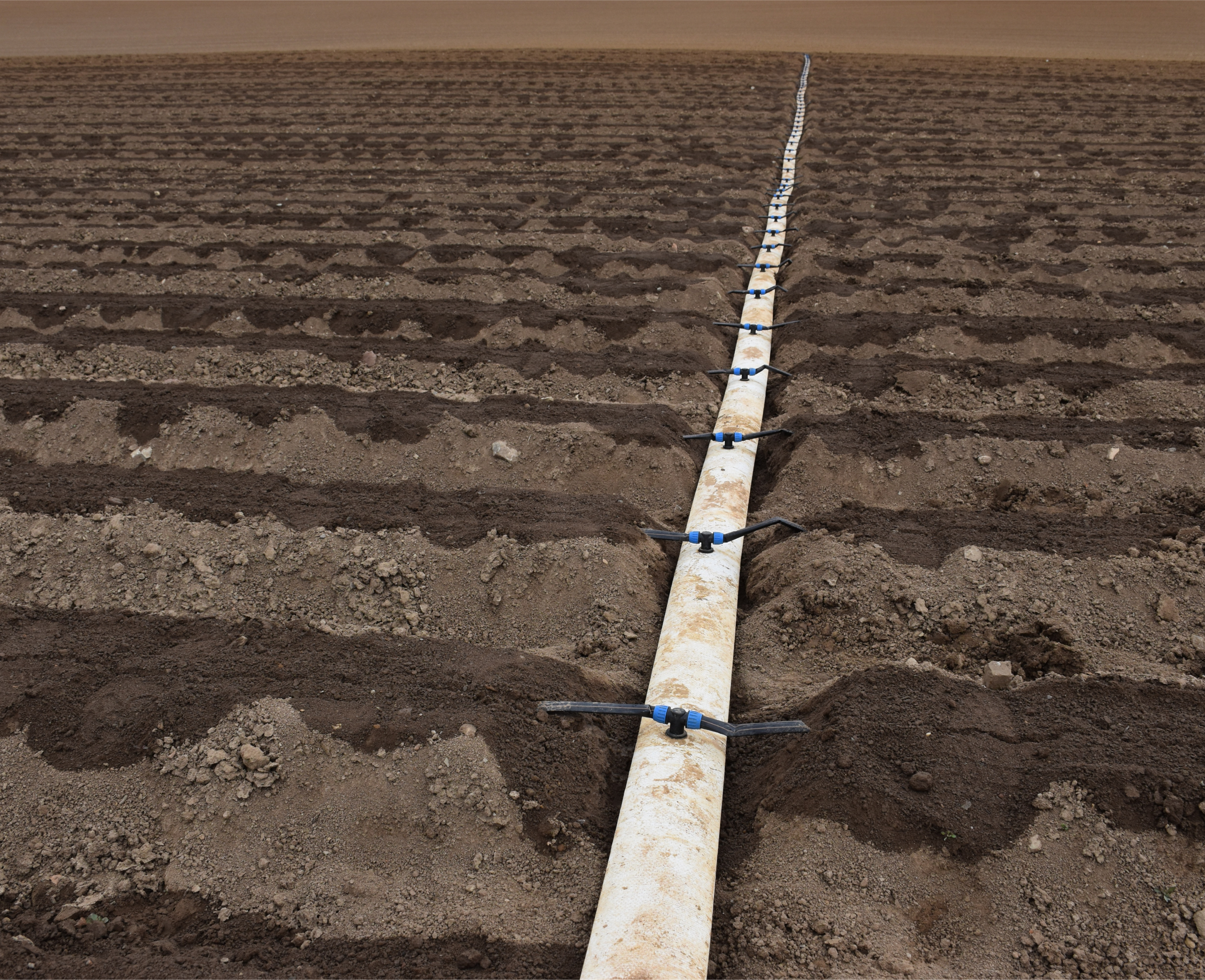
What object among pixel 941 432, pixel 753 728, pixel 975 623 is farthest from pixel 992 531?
pixel 753 728

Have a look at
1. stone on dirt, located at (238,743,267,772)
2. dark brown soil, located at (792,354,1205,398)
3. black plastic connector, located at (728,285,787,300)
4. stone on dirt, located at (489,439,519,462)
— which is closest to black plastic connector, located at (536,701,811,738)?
stone on dirt, located at (238,743,267,772)

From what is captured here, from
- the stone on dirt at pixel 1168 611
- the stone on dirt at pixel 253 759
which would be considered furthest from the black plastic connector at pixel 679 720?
the stone on dirt at pixel 1168 611

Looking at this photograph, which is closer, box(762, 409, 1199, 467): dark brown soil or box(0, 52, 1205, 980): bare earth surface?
box(0, 52, 1205, 980): bare earth surface

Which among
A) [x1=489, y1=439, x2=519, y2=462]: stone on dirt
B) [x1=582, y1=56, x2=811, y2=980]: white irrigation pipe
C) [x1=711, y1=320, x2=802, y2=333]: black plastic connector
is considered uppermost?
[x1=711, y1=320, x2=802, y2=333]: black plastic connector

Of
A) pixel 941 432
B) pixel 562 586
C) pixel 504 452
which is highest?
pixel 941 432

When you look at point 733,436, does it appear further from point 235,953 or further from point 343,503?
point 235,953

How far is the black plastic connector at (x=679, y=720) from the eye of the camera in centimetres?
301

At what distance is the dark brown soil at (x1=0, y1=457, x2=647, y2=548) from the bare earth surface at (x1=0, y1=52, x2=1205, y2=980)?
0.09 ft

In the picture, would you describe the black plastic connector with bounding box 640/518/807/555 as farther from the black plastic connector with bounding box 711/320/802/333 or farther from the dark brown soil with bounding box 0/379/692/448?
the black plastic connector with bounding box 711/320/802/333

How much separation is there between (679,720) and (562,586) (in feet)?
3.38

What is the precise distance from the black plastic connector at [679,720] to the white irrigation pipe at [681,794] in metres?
0.09

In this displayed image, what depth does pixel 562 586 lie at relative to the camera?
3850 mm

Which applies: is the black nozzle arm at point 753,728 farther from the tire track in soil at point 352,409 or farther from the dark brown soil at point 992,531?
the tire track in soil at point 352,409

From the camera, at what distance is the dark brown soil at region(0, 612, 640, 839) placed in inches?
119
